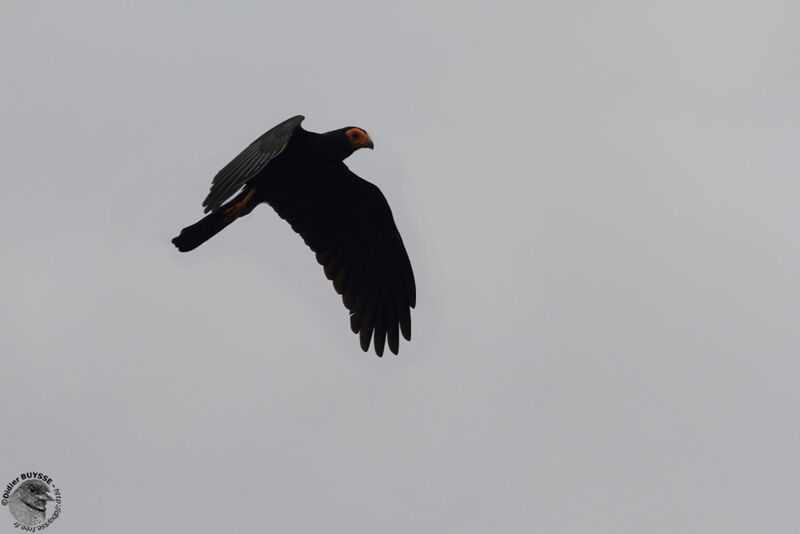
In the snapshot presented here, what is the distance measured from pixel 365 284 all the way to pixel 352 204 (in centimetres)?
95

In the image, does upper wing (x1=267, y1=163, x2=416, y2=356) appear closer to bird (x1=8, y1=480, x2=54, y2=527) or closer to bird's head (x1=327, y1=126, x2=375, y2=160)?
bird's head (x1=327, y1=126, x2=375, y2=160)

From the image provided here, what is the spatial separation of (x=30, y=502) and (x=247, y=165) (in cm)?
597

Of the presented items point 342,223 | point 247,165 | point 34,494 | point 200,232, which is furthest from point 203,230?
point 34,494

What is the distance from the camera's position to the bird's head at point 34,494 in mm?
14477

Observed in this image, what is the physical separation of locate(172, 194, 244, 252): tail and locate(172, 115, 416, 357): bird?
1 cm

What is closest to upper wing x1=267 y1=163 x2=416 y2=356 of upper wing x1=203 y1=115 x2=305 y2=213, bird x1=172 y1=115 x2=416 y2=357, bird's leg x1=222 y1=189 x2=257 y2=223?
bird x1=172 y1=115 x2=416 y2=357

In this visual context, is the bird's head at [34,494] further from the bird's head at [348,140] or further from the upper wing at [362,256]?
the bird's head at [348,140]

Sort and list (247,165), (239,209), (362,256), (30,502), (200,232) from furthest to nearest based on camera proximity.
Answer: (30,502) < (362,256) < (239,209) < (200,232) < (247,165)

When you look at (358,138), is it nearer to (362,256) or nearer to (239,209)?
(239,209)

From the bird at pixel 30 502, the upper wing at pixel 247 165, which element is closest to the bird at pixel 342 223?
the upper wing at pixel 247 165

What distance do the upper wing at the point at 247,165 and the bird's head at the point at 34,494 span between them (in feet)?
18.2

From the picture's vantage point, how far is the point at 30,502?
1455 cm

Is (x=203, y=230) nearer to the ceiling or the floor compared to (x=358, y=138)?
nearer to the floor

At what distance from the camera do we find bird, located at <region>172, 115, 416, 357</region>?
12.9 metres
